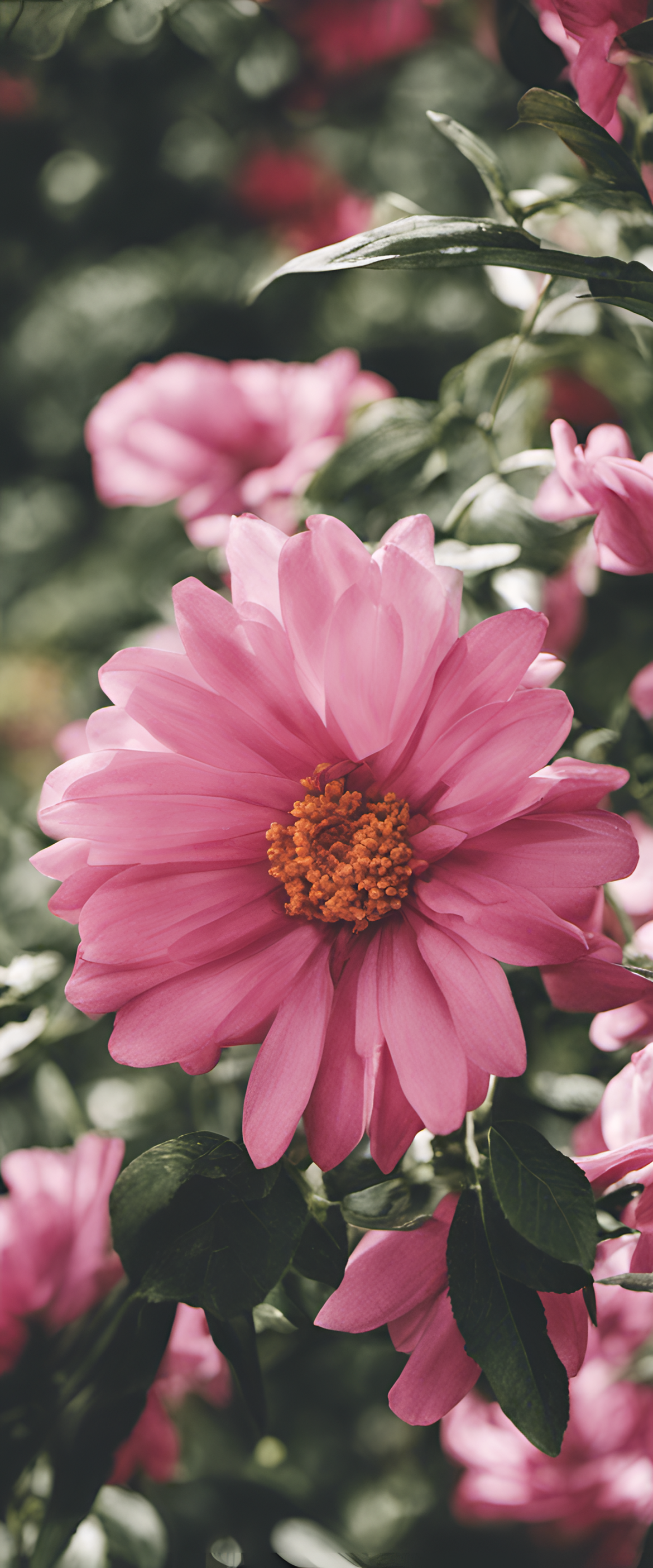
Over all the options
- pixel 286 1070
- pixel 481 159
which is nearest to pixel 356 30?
pixel 481 159

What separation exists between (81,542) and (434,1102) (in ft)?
2.42

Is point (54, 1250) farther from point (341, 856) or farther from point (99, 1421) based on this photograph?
point (341, 856)

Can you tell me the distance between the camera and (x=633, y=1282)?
255mm

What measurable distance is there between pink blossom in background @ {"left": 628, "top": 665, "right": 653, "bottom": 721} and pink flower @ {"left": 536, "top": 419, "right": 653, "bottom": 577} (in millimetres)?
106

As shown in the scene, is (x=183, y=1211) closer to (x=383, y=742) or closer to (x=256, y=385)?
(x=383, y=742)

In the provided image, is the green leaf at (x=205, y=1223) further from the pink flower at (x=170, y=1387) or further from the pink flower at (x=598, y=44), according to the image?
the pink flower at (x=598, y=44)

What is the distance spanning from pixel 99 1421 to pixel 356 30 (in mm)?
913

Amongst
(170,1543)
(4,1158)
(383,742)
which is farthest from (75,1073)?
(383,742)

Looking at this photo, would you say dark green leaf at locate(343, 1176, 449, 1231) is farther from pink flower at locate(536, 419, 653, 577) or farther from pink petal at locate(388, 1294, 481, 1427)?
pink flower at locate(536, 419, 653, 577)

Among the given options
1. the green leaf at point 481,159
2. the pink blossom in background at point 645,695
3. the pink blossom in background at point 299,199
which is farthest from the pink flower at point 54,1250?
the pink blossom in background at point 299,199

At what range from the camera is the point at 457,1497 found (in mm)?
516

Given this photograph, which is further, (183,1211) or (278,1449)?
(278,1449)

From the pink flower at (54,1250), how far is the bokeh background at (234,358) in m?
0.04

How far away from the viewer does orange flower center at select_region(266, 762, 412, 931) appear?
0.95ft
